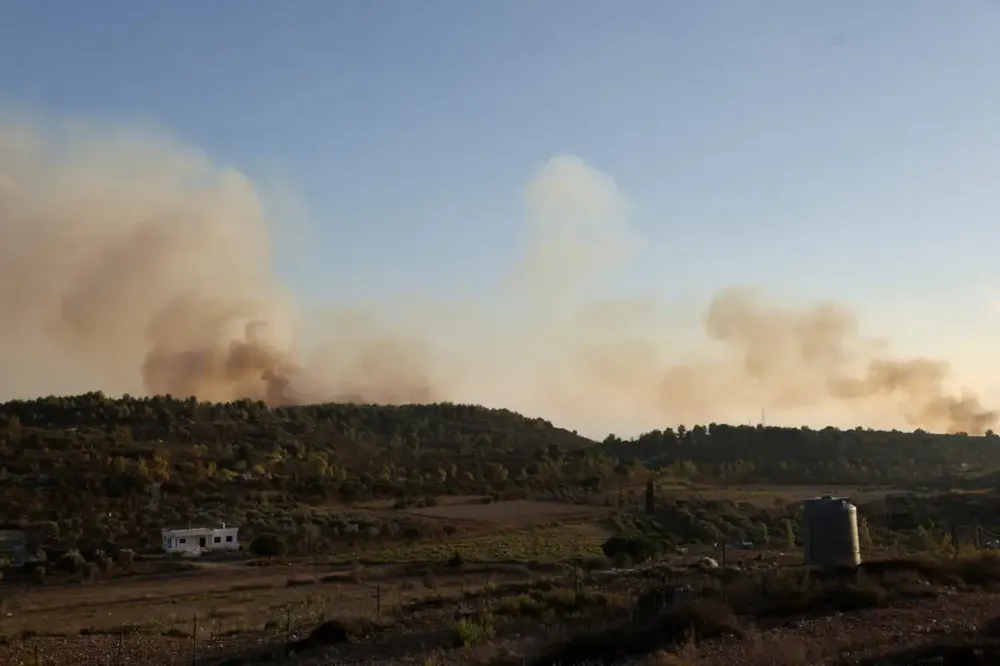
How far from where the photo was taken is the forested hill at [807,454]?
112 m

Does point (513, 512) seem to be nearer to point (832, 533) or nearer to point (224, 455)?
point (224, 455)

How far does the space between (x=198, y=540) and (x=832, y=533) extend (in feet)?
133

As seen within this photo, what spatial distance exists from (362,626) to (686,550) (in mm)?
26201

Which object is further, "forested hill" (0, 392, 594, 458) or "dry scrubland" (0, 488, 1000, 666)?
"forested hill" (0, 392, 594, 458)

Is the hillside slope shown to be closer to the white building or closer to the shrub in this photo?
the white building

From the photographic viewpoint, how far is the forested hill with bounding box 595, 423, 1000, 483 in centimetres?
11231

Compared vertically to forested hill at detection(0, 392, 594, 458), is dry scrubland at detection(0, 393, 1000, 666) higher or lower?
lower

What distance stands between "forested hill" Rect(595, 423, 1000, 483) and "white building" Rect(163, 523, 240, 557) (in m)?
61.3

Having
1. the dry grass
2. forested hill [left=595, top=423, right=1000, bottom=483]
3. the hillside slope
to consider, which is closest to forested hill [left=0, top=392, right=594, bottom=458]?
the hillside slope

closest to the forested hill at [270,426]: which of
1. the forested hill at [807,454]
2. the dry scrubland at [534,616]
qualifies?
the forested hill at [807,454]

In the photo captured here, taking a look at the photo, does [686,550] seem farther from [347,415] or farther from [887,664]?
[347,415]

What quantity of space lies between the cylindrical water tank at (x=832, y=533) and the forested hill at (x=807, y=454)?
7849 cm

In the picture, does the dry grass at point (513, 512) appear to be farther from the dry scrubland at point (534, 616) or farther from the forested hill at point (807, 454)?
the forested hill at point (807, 454)

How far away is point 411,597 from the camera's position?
34312 mm
